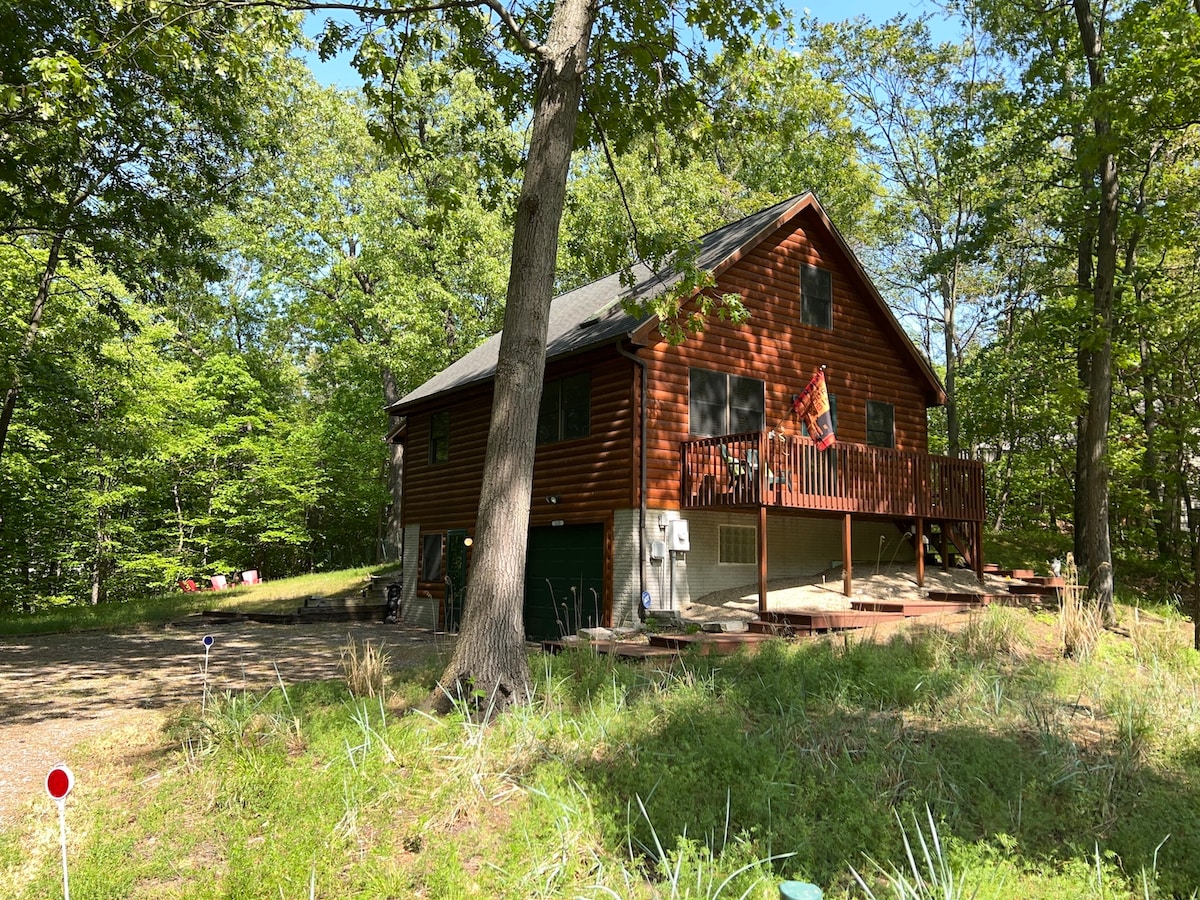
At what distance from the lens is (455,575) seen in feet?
61.0

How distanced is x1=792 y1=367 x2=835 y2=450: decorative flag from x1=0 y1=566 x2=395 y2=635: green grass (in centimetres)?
1497

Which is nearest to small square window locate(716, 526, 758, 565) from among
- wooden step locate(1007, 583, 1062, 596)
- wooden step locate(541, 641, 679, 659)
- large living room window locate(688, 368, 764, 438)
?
large living room window locate(688, 368, 764, 438)

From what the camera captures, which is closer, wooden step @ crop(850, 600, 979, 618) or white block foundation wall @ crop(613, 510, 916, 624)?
wooden step @ crop(850, 600, 979, 618)

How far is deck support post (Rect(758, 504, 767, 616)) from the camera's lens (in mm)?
12750

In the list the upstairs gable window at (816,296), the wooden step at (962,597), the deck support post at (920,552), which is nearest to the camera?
the wooden step at (962,597)

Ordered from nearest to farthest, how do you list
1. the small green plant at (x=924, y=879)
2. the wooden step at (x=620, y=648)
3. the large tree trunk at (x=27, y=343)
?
the small green plant at (x=924, y=879) < the wooden step at (x=620, y=648) < the large tree trunk at (x=27, y=343)

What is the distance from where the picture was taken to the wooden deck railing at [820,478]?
44.0 ft

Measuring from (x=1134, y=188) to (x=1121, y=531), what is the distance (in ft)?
30.1

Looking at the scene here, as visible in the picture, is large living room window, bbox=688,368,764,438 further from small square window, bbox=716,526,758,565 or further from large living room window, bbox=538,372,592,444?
large living room window, bbox=538,372,592,444

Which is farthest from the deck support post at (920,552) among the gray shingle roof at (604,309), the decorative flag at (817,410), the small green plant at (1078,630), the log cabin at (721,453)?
the gray shingle roof at (604,309)

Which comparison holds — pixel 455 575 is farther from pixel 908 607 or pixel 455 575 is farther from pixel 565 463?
pixel 908 607

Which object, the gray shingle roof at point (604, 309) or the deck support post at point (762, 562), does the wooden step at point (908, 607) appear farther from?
the gray shingle roof at point (604, 309)

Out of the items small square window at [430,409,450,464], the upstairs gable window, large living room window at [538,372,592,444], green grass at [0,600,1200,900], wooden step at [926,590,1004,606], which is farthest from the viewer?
small square window at [430,409,450,464]

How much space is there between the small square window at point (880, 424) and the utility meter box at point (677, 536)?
562 centimetres
